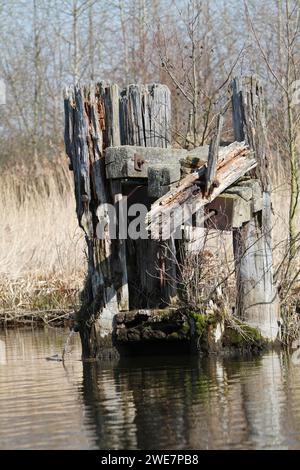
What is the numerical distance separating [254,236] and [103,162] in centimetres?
150

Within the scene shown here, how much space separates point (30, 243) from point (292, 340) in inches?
249

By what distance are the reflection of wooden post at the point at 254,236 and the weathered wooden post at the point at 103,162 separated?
2.23ft

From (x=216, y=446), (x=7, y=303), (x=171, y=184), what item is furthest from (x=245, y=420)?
(x=7, y=303)

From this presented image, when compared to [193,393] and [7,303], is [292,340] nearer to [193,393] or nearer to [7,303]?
[193,393]

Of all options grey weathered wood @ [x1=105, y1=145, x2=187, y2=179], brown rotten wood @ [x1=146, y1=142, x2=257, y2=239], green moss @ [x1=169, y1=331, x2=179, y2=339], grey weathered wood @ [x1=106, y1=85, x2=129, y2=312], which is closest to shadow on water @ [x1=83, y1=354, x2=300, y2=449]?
green moss @ [x1=169, y1=331, x2=179, y2=339]

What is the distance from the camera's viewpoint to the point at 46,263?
16141 millimetres

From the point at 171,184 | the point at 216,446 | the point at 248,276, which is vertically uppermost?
the point at 171,184

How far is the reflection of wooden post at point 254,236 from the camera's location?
1066 centimetres

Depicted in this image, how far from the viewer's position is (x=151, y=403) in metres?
8.47

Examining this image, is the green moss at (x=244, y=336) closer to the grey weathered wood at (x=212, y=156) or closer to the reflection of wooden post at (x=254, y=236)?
the reflection of wooden post at (x=254, y=236)

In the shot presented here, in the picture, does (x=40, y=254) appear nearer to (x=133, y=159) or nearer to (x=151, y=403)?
(x=133, y=159)

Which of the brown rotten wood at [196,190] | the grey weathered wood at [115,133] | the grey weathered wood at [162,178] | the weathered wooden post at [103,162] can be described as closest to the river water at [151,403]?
the weathered wooden post at [103,162]

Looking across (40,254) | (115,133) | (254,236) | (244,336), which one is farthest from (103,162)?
(40,254)

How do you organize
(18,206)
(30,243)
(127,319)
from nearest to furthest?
(127,319)
(30,243)
(18,206)
